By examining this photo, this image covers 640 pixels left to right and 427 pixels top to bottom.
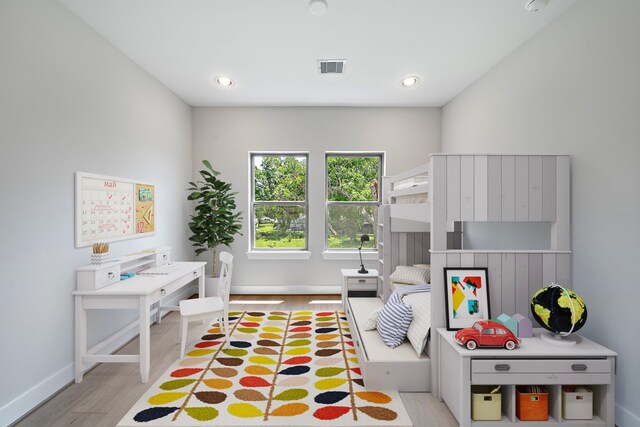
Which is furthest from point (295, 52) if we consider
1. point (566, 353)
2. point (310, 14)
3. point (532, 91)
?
point (566, 353)

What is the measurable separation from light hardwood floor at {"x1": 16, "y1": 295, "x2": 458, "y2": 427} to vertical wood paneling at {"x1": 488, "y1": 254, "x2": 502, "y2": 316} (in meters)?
0.72

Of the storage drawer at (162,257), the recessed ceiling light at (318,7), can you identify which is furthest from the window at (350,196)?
the recessed ceiling light at (318,7)

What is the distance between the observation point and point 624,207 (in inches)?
83.7

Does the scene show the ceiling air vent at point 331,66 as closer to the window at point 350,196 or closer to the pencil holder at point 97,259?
→ the window at point 350,196

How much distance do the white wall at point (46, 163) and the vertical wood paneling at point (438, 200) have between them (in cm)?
257

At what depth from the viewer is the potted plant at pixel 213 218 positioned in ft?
15.0

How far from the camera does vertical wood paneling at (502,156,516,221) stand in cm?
240

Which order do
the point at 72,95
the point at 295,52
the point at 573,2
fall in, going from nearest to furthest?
the point at 573,2 < the point at 72,95 < the point at 295,52

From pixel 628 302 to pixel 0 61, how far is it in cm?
386

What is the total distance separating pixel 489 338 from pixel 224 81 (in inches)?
142

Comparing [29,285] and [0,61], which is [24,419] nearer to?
[29,285]

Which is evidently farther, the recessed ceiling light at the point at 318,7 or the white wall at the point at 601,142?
the recessed ceiling light at the point at 318,7

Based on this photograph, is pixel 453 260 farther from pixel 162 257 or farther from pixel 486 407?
pixel 162 257

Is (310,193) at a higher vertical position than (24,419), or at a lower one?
higher
